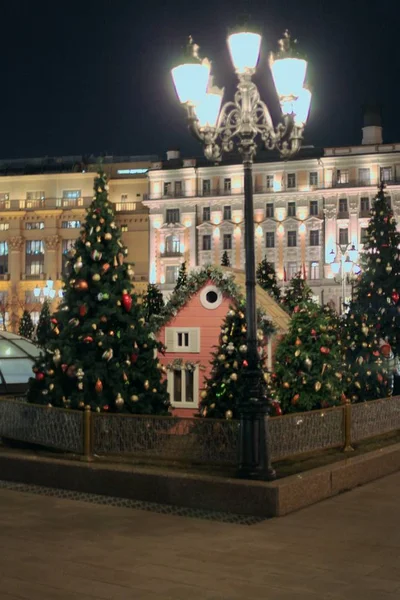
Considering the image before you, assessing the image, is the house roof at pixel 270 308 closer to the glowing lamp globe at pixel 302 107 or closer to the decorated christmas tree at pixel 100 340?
the decorated christmas tree at pixel 100 340

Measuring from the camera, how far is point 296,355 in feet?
43.3

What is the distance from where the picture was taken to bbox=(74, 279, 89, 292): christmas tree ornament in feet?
39.7

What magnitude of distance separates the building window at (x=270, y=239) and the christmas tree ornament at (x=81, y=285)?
53423 mm

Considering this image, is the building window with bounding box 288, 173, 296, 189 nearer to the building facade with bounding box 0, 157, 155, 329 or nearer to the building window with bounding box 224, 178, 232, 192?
the building window with bounding box 224, 178, 232, 192

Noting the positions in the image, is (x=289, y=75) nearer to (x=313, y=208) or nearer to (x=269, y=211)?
(x=313, y=208)

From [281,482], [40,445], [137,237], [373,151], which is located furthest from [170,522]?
[137,237]

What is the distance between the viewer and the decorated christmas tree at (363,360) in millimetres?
16708

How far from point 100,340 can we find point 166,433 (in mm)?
2489

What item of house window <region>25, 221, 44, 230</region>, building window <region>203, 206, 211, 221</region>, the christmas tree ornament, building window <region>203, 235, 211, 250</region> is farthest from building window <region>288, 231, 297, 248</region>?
the christmas tree ornament

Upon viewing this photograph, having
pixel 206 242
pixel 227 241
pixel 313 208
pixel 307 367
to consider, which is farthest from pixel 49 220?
pixel 307 367

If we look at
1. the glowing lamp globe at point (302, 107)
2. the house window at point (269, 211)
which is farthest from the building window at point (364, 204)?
the glowing lamp globe at point (302, 107)

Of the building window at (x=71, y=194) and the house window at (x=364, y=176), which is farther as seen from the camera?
the building window at (x=71, y=194)

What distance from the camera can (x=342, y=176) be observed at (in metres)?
63.6

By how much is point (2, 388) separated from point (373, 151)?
4874cm
